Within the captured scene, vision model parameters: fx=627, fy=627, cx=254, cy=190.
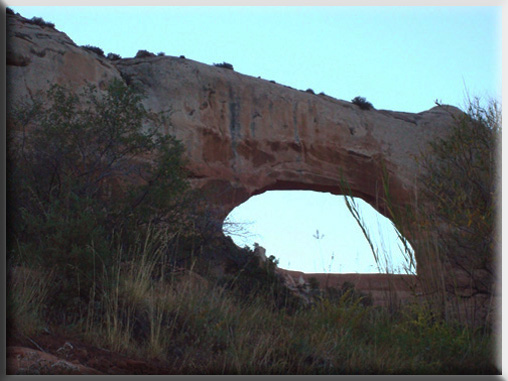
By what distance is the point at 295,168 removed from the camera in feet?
57.5

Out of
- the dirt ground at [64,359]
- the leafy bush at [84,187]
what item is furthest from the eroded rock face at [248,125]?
the dirt ground at [64,359]

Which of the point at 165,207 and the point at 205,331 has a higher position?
the point at 165,207

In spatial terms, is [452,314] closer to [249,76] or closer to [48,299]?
[48,299]

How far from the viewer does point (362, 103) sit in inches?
766

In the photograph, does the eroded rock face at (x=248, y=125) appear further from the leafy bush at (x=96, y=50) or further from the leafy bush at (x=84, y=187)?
the leafy bush at (x=84, y=187)

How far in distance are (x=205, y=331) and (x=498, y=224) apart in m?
3.26

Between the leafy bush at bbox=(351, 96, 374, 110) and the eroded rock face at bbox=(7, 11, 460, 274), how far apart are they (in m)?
0.20

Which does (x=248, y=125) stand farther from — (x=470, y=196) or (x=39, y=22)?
(x=470, y=196)

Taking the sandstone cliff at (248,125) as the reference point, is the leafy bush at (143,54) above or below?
above

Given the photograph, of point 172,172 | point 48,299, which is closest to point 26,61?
point 172,172

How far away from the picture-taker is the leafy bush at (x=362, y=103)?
19.5 m

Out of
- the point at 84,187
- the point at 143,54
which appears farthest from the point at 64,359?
the point at 143,54

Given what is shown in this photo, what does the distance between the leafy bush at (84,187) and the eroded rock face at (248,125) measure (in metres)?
4.08

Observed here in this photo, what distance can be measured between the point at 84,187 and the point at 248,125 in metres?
9.13
